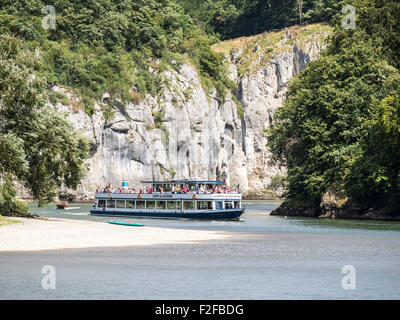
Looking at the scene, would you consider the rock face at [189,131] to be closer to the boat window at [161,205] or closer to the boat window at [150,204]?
the boat window at [150,204]

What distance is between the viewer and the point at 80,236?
5012cm

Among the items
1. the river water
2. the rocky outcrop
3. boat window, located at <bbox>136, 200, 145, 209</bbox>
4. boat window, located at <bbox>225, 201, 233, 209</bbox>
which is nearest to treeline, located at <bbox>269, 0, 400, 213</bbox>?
boat window, located at <bbox>225, 201, 233, 209</bbox>

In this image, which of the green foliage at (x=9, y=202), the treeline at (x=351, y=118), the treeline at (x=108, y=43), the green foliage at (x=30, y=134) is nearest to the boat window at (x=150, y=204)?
the treeline at (x=351, y=118)

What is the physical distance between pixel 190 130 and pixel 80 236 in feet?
335

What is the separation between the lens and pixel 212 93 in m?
166

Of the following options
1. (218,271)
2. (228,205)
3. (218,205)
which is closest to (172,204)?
(218,205)

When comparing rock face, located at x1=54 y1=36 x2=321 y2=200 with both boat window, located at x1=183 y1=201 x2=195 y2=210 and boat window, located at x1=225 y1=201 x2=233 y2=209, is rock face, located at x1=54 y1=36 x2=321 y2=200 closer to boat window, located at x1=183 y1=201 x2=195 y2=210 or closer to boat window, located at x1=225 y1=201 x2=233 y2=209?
boat window, located at x1=225 y1=201 x2=233 y2=209

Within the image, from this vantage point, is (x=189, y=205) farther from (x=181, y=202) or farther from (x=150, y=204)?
(x=150, y=204)

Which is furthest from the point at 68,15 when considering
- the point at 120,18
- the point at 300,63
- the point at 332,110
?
the point at 332,110

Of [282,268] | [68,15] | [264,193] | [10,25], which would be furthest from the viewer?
[264,193]

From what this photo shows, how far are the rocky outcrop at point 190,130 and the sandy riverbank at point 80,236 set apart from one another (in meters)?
50.6
